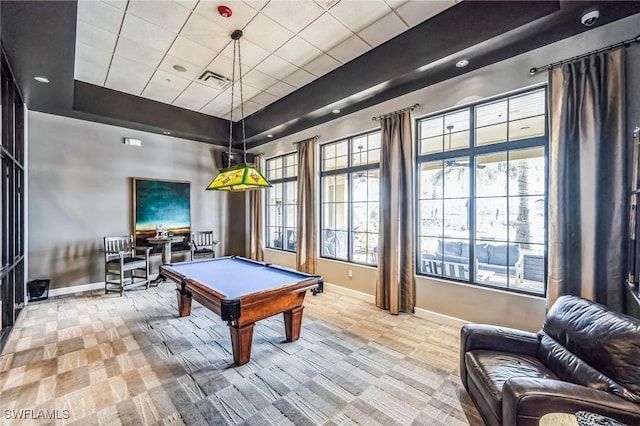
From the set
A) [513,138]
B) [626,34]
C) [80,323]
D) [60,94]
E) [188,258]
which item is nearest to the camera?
[626,34]

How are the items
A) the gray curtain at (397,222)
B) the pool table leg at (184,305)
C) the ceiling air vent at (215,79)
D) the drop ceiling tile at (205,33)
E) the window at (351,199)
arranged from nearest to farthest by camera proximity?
the drop ceiling tile at (205,33) → the pool table leg at (184,305) → the gray curtain at (397,222) → the ceiling air vent at (215,79) → the window at (351,199)

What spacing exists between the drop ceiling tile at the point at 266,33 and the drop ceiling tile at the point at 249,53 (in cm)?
10

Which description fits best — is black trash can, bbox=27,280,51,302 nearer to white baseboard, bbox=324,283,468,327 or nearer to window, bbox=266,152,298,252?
window, bbox=266,152,298,252

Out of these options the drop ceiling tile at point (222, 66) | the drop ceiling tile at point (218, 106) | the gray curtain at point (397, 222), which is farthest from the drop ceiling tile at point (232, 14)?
the gray curtain at point (397, 222)

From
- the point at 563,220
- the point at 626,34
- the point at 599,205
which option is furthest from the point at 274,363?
the point at 626,34

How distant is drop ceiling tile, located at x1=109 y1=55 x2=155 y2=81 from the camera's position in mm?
3967

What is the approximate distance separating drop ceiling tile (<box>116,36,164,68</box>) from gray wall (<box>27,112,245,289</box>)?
230cm

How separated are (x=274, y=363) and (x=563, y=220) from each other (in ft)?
10.6

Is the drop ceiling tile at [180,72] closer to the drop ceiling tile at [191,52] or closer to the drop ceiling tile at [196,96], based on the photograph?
the drop ceiling tile at [191,52]

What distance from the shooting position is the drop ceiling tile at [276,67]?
13.0 feet

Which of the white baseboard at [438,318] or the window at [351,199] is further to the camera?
the window at [351,199]

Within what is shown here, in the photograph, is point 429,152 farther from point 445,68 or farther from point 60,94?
point 60,94

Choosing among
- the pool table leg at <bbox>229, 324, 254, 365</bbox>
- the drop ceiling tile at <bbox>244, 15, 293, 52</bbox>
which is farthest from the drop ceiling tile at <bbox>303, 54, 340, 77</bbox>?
the pool table leg at <bbox>229, 324, 254, 365</bbox>

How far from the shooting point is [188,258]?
6488mm
